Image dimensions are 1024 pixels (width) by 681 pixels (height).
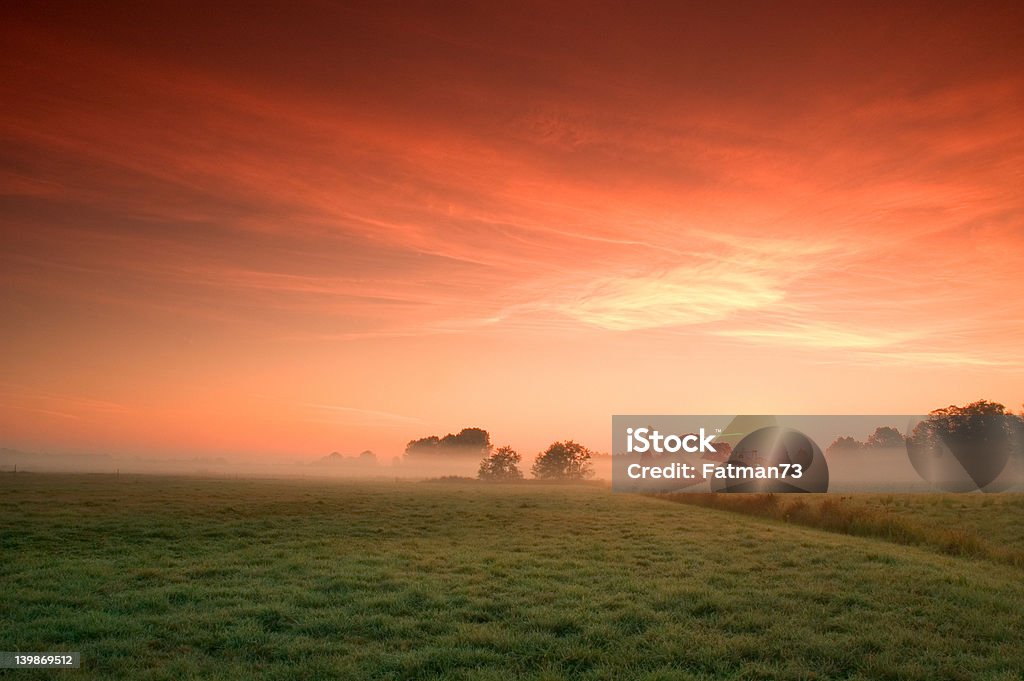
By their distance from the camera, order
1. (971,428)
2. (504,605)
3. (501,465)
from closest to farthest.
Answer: (504,605) → (971,428) → (501,465)

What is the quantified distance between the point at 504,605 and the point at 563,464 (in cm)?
12471

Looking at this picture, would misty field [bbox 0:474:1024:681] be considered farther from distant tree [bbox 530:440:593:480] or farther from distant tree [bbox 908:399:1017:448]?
distant tree [bbox 530:440:593:480]

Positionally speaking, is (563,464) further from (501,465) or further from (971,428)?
(971,428)

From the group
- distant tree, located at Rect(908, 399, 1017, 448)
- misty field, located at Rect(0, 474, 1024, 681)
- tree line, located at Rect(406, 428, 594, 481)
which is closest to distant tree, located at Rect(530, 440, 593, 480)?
tree line, located at Rect(406, 428, 594, 481)

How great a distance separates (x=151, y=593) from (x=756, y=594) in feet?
42.1

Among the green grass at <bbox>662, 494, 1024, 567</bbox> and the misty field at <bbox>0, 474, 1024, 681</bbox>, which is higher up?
the misty field at <bbox>0, 474, 1024, 681</bbox>

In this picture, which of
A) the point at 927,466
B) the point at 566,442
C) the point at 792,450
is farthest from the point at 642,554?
the point at 566,442

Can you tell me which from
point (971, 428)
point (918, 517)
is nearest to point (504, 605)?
point (918, 517)

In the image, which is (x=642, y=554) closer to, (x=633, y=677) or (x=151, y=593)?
(x=633, y=677)

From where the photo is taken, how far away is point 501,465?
411 ft

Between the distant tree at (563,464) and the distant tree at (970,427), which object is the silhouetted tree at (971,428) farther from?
the distant tree at (563,464)

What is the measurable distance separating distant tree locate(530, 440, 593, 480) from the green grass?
91.7 meters

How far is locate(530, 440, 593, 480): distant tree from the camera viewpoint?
441 feet

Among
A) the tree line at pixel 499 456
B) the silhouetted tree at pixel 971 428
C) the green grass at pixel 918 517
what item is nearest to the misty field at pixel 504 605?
the green grass at pixel 918 517
